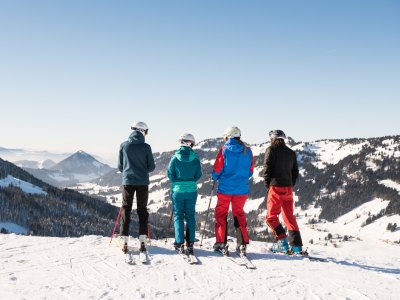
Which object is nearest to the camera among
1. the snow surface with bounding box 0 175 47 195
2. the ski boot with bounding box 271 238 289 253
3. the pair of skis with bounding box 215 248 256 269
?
the pair of skis with bounding box 215 248 256 269

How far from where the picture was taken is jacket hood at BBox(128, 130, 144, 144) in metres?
11.9

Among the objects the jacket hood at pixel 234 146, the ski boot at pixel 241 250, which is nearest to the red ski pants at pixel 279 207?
the ski boot at pixel 241 250

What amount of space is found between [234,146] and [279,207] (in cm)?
285

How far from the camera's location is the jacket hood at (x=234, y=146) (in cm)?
1220

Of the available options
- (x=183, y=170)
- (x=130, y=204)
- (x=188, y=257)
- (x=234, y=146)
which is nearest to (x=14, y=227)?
(x=130, y=204)

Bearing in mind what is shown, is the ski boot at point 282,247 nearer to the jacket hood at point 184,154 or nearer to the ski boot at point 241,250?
the ski boot at point 241,250

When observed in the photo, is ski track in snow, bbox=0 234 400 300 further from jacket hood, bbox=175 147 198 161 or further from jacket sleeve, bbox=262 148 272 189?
jacket hood, bbox=175 147 198 161

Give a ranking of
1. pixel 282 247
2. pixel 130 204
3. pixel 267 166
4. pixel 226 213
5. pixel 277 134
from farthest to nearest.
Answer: pixel 282 247 → pixel 267 166 → pixel 277 134 → pixel 226 213 → pixel 130 204

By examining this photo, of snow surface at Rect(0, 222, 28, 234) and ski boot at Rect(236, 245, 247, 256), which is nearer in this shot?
ski boot at Rect(236, 245, 247, 256)

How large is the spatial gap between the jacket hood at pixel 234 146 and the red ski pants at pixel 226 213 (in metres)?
1.53

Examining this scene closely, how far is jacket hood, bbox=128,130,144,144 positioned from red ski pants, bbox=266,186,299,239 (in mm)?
4800

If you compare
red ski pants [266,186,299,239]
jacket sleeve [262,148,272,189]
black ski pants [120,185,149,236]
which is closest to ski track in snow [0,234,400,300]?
black ski pants [120,185,149,236]

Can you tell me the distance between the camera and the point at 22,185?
190m

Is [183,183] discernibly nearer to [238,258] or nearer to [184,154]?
[184,154]
